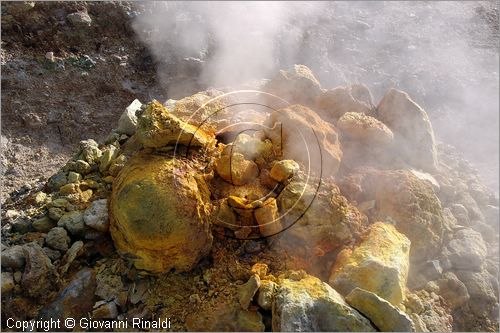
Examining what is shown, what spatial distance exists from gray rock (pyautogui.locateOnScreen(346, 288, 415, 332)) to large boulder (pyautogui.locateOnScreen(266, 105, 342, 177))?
1019 millimetres

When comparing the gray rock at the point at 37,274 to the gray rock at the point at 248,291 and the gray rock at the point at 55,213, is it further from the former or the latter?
the gray rock at the point at 248,291

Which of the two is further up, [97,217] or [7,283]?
[97,217]

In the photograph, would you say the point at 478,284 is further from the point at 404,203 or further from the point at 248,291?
the point at 248,291

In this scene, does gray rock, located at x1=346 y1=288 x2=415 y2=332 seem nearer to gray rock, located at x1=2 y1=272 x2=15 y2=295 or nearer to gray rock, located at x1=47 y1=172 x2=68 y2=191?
gray rock, located at x1=2 y1=272 x2=15 y2=295

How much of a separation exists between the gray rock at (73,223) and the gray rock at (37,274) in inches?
9.3

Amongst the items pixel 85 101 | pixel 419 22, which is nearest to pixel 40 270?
pixel 85 101

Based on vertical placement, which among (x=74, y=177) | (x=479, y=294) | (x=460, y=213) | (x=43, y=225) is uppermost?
(x=74, y=177)

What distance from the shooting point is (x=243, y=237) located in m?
3.21

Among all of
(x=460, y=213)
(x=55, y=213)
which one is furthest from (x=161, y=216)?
(x=460, y=213)

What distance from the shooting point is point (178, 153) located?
3.27 meters

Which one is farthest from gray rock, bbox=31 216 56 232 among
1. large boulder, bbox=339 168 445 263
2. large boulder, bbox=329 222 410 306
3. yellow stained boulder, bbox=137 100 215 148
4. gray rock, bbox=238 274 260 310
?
large boulder, bbox=339 168 445 263

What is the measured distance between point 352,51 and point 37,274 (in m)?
5.40

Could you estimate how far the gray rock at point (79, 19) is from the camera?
598 cm

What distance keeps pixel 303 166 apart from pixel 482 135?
3.77 metres
